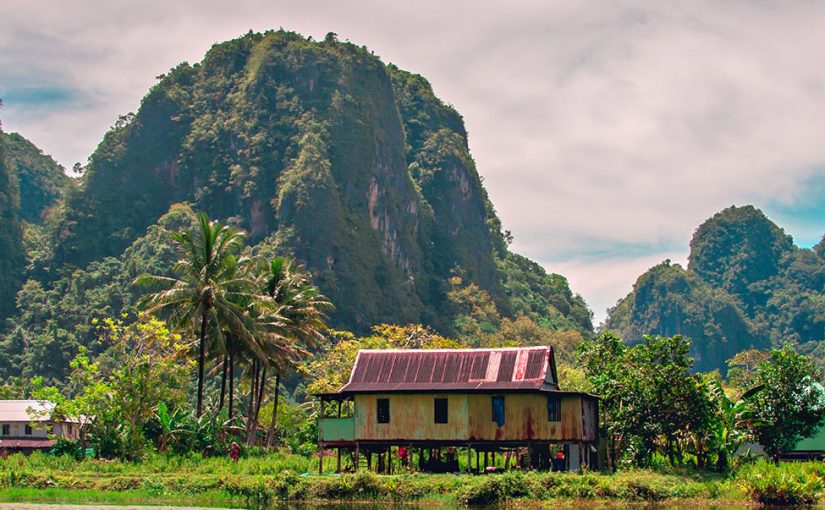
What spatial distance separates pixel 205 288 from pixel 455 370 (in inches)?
414

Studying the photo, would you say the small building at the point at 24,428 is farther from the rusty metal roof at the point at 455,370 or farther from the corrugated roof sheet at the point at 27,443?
the rusty metal roof at the point at 455,370

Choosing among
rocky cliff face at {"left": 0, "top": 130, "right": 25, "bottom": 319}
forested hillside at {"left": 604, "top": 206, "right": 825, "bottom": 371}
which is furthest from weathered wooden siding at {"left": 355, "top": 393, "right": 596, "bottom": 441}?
forested hillside at {"left": 604, "top": 206, "right": 825, "bottom": 371}

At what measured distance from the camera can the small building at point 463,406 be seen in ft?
125

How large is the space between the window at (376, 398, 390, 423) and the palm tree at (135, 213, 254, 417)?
739cm

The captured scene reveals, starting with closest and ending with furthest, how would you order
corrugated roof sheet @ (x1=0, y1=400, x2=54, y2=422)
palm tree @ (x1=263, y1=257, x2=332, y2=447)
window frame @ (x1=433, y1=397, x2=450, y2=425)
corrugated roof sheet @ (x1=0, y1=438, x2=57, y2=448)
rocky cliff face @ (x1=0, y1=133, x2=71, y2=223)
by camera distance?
window frame @ (x1=433, y1=397, x2=450, y2=425), palm tree @ (x1=263, y1=257, x2=332, y2=447), corrugated roof sheet @ (x1=0, y1=438, x2=57, y2=448), corrugated roof sheet @ (x1=0, y1=400, x2=54, y2=422), rocky cliff face @ (x1=0, y1=133, x2=71, y2=223)

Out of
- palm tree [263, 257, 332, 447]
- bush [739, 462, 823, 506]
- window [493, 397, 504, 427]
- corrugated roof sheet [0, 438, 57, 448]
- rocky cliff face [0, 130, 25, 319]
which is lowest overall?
bush [739, 462, 823, 506]

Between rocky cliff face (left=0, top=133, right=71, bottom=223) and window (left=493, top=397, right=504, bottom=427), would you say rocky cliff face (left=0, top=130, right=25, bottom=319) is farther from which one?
window (left=493, top=397, right=504, bottom=427)

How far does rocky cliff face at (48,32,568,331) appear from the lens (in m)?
121

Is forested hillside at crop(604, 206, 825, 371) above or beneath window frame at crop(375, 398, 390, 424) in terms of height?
above

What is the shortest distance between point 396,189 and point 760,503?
353ft

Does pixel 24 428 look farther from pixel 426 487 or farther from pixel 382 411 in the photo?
pixel 426 487

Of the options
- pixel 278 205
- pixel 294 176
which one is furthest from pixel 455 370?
pixel 278 205

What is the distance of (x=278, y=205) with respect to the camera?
4828 inches

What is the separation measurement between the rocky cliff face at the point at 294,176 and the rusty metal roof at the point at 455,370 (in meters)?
75.7
